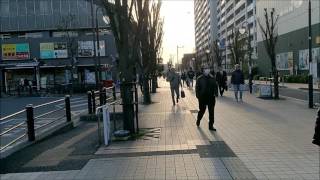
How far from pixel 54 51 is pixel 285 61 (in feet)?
96.7

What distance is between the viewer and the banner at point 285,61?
59.8 m

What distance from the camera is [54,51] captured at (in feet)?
217

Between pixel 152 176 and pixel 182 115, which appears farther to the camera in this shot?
pixel 182 115

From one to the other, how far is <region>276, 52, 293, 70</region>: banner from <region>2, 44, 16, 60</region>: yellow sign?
1365 inches

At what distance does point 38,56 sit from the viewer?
66.5m

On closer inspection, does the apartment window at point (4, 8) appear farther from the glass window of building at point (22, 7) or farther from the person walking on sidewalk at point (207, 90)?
the person walking on sidewalk at point (207, 90)

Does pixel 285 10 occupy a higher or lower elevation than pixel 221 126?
higher

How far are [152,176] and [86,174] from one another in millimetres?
1094

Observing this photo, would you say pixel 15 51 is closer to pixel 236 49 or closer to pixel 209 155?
pixel 236 49

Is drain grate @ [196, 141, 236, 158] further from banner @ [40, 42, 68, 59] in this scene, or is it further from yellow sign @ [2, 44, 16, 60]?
yellow sign @ [2, 44, 16, 60]

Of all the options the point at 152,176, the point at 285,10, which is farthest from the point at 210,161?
the point at 285,10

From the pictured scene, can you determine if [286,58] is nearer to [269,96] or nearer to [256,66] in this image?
[256,66]

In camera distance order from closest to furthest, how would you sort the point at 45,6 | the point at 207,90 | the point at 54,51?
the point at 207,90 < the point at 54,51 < the point at 45,6

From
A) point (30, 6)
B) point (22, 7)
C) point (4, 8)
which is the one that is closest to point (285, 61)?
point (30, 6)
